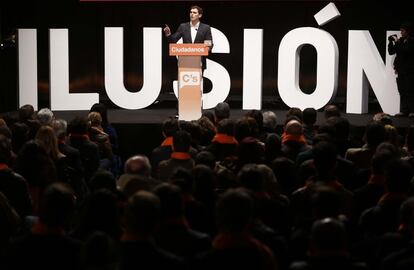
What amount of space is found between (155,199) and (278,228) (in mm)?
1244

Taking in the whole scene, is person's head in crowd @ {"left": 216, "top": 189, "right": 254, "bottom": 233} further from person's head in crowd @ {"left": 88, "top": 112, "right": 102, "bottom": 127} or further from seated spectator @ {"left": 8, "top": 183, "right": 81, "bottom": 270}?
person's head in crowd @ {"left": 88, "top": 112, "right": 102, "bottom": 127}

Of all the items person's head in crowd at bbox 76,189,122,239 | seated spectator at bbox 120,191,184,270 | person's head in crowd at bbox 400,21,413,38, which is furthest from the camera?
person's head in crowd at bbox 400,21,413,38

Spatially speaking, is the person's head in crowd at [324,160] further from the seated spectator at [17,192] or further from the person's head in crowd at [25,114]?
the person's head in crowd at [25,114]

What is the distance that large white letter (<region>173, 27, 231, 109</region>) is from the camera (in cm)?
1423

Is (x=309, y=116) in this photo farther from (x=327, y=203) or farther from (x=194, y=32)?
(x=327, y=203)

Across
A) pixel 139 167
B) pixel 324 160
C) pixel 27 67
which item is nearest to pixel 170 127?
pixel 139 167

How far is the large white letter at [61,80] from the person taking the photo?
14.0 metres

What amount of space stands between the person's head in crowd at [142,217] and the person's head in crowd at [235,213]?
1.11ft

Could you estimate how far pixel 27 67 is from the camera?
46.1 feet

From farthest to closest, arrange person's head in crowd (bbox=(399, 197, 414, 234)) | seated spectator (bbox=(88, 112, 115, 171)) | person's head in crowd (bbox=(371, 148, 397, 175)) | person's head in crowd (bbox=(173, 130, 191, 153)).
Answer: seated spectator (bbox=(88, 112, 115, 171)) → person's head in crowd (bbox=(173, 130, 191, 153)) → person's head in crowd (bbox=(371, 148, 397, 175)) → person's head in crowd (bbox=(399, 197, 414, 234))

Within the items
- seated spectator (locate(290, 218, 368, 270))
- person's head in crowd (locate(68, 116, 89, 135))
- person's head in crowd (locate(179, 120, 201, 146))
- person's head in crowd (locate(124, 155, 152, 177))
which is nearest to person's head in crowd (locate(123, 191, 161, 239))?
seated spectator (locate(290, 218, 368, 270))

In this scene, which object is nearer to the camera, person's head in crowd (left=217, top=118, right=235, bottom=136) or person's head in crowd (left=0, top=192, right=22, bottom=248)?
person's head in crowd (left=0, top=192, right=22, bottom=248)

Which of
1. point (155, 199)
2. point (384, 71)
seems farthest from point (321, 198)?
point (384, 71)

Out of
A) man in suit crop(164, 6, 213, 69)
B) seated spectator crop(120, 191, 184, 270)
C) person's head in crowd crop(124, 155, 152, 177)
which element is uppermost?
man in suit crop(164, 6, 213, 69)
